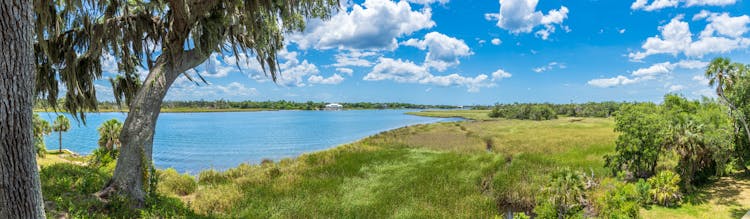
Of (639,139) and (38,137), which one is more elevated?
(639,139)

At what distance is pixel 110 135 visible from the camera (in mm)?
22297

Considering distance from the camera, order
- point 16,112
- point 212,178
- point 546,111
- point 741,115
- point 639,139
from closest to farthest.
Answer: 1. point 16,112
2. point 741,115
3. point 639,139
4. point 212,178
5. point 546,111

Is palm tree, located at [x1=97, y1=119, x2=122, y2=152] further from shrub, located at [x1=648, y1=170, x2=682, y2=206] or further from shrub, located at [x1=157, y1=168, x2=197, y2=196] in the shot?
shrub, located at [x1=648, y1=170, x2=682, y2=206]

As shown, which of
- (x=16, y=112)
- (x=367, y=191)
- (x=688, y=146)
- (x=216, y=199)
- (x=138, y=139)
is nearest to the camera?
(x=16, y=112)

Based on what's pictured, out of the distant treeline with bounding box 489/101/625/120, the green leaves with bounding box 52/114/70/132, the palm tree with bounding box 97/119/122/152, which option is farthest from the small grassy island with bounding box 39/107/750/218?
the distant treeline with bounding box 489/101/625/120

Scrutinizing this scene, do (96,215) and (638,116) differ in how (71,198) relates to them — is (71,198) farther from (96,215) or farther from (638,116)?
(638,116)

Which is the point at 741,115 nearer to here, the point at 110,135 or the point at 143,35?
the point at 143,35

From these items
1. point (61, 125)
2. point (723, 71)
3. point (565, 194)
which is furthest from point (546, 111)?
point (61, 125)

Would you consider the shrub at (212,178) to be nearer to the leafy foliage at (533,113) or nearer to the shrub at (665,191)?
the shrub at (665,191)

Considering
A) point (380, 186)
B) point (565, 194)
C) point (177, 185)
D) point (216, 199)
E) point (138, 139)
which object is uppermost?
point (138, 139)

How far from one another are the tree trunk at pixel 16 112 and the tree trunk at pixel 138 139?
5171 millimetres

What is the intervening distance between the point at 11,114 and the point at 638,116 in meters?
23.3

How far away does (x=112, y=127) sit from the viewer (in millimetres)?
22875

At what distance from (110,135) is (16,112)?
896 inches
